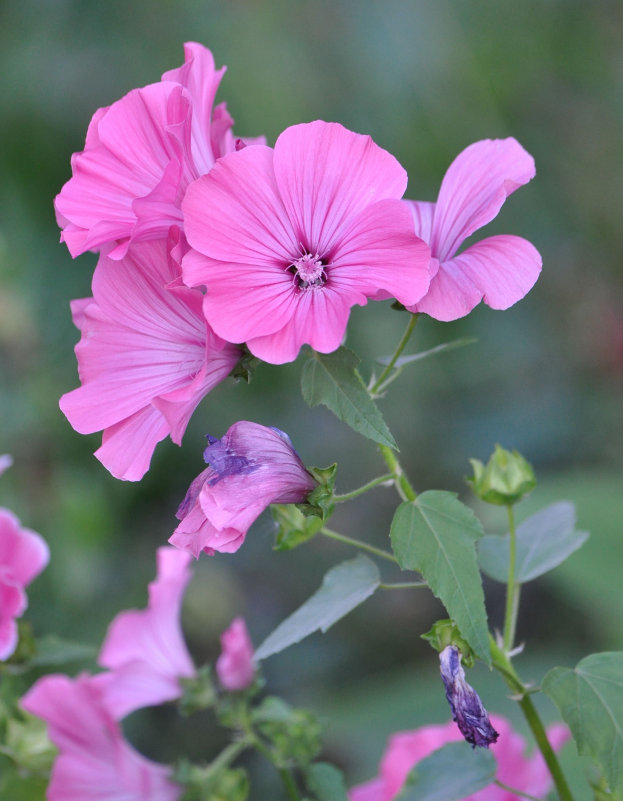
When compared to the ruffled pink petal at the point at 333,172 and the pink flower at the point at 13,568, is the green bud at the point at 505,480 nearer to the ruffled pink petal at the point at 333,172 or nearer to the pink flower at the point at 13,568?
the ruffled pink petal at the point at 333,172

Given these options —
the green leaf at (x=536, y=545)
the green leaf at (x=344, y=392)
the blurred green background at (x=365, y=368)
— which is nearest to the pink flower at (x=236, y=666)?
the green leaf at (x=536, y=545)

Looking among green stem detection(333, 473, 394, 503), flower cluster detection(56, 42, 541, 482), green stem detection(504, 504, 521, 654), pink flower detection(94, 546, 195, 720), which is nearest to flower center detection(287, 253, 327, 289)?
flower cluster detection(56, 42, 541, 482)

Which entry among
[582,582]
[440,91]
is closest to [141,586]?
[582,582]

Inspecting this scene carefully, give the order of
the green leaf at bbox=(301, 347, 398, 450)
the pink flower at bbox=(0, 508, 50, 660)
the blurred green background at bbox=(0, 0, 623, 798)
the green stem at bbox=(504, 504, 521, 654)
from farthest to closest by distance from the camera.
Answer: the blurred green background at bbox=(0, 0, 623, 798), the pink flower at bbox=(0, 508, 50, 660), the green stem at bbox=(504, 504, 521, 654), the green leaf at bbox=(301, 347, 398, 450)

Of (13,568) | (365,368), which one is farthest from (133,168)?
(365,368)

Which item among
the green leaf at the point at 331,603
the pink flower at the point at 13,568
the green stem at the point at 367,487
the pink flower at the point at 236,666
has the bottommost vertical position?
the pink flower at the point at 236,666

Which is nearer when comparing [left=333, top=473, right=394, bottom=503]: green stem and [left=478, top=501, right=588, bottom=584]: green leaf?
[left=333, top=473, right=394, bottom=503]: green stem

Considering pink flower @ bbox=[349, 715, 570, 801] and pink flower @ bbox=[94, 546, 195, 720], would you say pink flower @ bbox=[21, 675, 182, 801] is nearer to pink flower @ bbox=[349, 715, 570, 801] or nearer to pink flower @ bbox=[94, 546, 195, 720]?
pink flower @ bbox=[94, 546, 195, 720]

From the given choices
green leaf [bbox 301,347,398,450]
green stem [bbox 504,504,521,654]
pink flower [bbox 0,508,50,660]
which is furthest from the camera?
pink flower [bbox 0,508,50,660]
